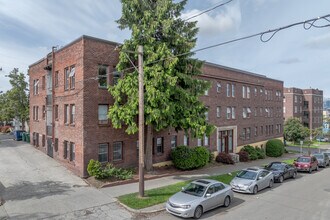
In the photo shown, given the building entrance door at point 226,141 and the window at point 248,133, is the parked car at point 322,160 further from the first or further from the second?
the building entrance door at point 226,141

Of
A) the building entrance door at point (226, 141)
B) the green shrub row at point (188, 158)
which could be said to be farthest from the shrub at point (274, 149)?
the green shrub row at point (188, 158)

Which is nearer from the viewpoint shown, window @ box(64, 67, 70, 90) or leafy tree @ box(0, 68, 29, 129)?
window @ box(64, 67, 70, 90)

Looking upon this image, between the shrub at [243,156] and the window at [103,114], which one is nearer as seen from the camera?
the window at [103,114]

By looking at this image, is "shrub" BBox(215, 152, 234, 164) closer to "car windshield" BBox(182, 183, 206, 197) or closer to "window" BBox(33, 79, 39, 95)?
"car windshield" BBox(182, 183, 206, 197)

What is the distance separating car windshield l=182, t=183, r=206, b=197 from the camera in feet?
43.5

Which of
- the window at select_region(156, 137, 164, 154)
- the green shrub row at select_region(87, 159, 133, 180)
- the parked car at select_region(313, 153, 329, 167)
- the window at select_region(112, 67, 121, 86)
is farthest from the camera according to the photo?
the parked car at select_region(313, 153, 329, 167)

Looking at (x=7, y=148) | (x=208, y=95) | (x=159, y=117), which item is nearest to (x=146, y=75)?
(x=159, y=117)

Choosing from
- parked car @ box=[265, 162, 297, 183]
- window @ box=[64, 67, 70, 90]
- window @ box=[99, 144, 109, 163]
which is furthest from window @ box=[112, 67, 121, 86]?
parked car @ box=[265, 162, 297, 183]

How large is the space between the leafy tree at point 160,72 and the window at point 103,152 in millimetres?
2536

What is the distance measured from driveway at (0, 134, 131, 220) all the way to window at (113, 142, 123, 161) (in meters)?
3.20

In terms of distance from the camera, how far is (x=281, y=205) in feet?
48.6

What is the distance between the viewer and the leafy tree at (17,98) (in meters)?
40.2

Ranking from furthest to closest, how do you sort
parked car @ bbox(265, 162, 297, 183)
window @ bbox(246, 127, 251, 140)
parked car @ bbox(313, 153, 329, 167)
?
window @ bbox(246, 127, 251, 140) < parked car @ bbox(313, 153, 329, 167) < parked car @ bbox(265, 162, 297, 183)

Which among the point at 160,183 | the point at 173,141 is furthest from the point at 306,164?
the point at 160,183
